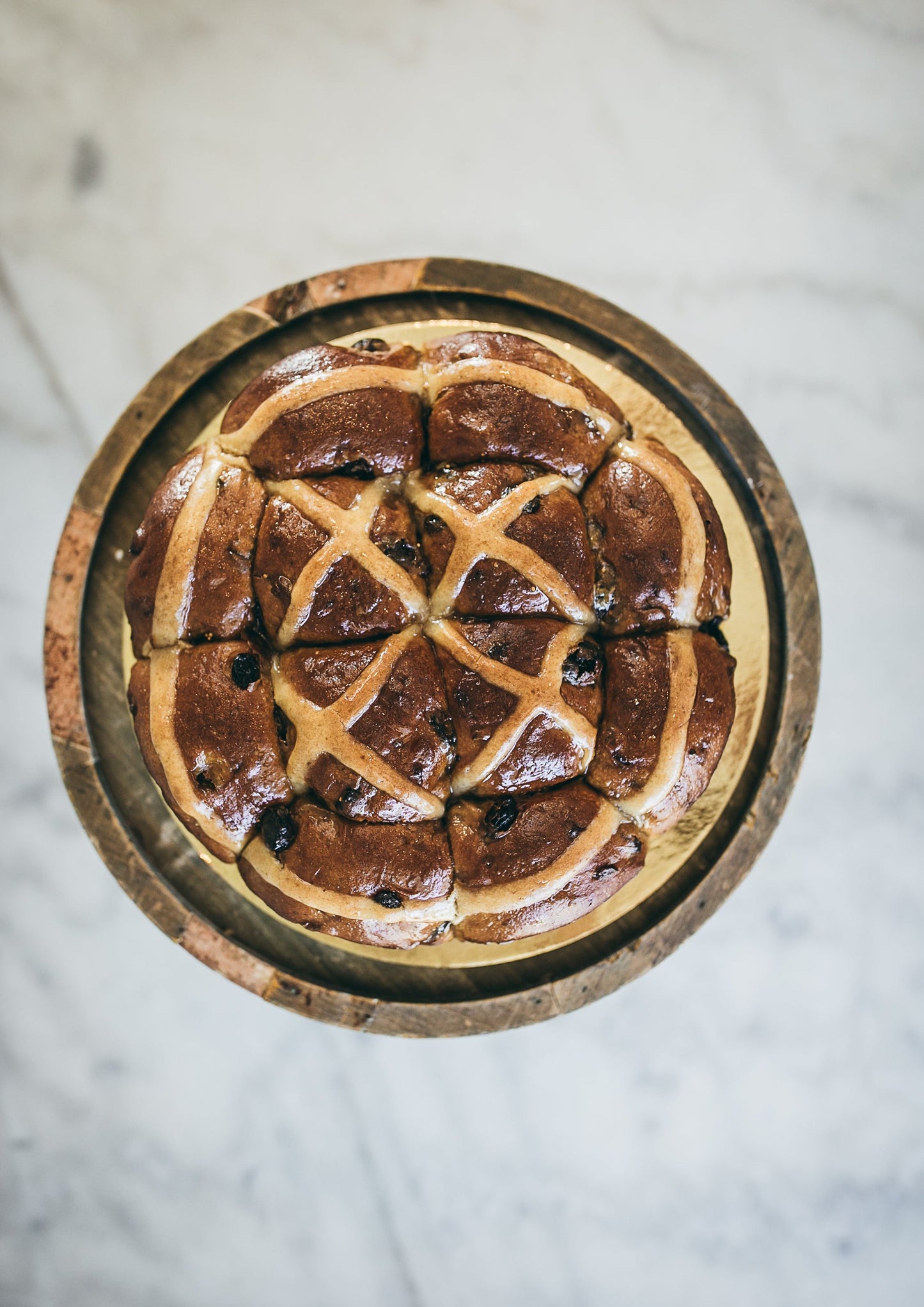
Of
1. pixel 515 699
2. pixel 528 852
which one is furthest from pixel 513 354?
pixel 528 852

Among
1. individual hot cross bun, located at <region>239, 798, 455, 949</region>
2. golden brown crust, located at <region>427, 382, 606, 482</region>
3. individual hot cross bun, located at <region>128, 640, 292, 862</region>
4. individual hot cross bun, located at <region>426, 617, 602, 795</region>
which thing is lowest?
individual hot cross bun, located at <region>239, 798, 455, 949</region>

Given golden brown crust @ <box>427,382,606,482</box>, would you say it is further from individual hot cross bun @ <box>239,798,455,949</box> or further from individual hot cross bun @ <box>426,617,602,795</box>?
individual hot cross bun @ <box>239,798,455,949</box>

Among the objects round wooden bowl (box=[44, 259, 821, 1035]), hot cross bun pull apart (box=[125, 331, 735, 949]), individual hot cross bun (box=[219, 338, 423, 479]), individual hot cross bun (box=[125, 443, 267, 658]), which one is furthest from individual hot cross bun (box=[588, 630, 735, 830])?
individual hot cross bun (box=[125, 443, 267, 658])

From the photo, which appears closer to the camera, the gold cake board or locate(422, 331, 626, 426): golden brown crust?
locate(422, 331, 626, 426): golden brown crust

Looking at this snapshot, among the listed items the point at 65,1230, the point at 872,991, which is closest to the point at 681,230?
the point at 872,991

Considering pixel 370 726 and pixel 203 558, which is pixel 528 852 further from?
pixel 203 558

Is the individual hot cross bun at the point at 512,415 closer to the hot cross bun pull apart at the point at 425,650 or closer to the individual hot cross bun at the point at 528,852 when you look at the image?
the hot cross bun pull apart at the point at 425,650

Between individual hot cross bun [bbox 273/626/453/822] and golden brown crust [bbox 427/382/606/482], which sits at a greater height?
golden brown crust [bbox 427/382/606/482]

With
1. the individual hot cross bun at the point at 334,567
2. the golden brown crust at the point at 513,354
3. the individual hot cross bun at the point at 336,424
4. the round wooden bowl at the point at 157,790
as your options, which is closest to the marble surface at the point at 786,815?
the round wooden bowl at the point at 157,790
